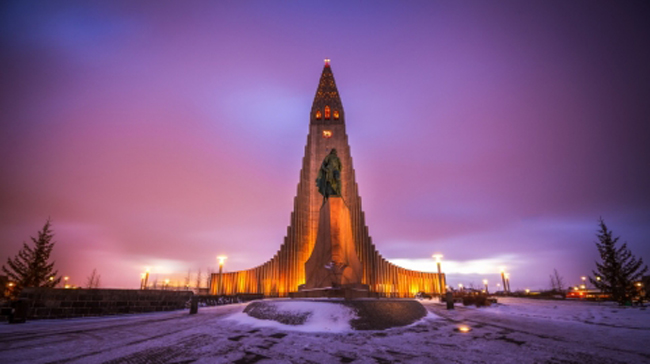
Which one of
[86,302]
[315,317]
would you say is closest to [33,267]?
[86,302]

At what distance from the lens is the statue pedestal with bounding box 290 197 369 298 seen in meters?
11.2

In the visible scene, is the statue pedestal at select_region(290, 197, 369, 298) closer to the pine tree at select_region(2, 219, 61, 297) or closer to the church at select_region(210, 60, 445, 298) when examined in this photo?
the church at select_region(210, 60, 445, 298)

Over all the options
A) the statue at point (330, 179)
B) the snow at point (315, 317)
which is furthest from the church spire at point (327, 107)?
the snow at point (315, 317)

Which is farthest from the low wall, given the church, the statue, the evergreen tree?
the evergreen tree

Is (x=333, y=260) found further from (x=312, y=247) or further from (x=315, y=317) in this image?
(x=312, y=247)

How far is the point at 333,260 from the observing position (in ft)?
37.7

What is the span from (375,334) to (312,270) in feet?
22.8

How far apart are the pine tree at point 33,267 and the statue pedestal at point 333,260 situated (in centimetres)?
2485

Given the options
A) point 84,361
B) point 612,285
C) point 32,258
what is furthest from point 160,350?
point 32,258

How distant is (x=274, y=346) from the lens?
457 cm

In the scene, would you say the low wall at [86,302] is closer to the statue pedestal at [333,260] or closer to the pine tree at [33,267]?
the statue pedestal at [333,260]

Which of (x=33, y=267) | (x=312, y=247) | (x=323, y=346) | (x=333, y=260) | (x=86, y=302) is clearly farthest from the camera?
(x=312, y=247)

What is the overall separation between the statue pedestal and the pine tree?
24854 millimetres

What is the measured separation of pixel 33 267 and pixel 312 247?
25017 mm
